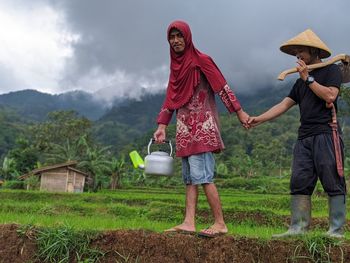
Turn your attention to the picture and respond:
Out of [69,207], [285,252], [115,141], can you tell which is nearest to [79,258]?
[285,252]

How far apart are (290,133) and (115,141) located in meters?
39.7

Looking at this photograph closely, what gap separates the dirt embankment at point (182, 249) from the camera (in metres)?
3.01

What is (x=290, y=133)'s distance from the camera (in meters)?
62.2

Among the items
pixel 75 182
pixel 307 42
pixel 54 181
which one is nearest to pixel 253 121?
pixel 307 42

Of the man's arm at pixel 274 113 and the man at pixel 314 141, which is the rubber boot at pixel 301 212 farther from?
the man's arm at pixel 274 113

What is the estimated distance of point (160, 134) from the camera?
3.86m

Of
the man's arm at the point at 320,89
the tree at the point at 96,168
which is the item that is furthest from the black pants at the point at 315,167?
the tree at the point at 96,168

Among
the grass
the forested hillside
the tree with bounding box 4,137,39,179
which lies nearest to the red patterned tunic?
the grass

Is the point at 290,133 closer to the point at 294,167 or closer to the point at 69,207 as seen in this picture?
the point at 69,207

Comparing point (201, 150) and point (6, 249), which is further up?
point (201, 150)

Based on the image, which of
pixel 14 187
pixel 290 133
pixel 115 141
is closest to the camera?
pixel 14 187

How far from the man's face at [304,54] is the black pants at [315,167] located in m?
0.65

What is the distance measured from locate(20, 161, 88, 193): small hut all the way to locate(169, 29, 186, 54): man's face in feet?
78.2

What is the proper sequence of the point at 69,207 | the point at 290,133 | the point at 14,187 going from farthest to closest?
the point at 290,133, the point at 14,187, the point at 69,207
